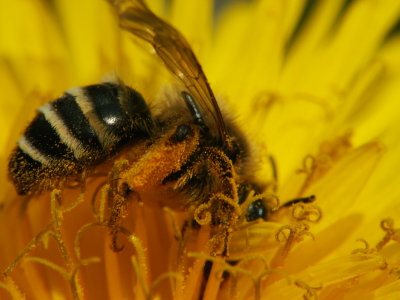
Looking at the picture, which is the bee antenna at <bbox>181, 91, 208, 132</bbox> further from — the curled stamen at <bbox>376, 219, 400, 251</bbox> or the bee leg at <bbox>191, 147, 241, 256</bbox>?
the curled stamen at <bbox>376, 219, 400, 251</bbox>

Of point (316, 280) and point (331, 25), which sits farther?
point (331, 25)

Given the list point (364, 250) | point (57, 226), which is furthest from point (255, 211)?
point (57, 226)

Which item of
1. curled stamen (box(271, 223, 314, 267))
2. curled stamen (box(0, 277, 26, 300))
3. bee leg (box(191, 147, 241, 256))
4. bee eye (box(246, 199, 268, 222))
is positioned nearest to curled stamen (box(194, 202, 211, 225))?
bee leg (box(191, 147, 241, 256))

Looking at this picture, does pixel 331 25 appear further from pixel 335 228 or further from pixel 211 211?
pixel 211 211

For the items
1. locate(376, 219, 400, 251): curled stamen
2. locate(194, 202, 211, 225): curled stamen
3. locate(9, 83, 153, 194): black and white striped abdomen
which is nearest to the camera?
locate(9, 83, 153, 194): black and white striped abdomen

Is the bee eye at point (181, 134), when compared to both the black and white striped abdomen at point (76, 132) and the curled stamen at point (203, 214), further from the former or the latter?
the curled stamen at point (203, 214)

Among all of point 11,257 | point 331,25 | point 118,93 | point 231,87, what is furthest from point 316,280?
point 331,25
